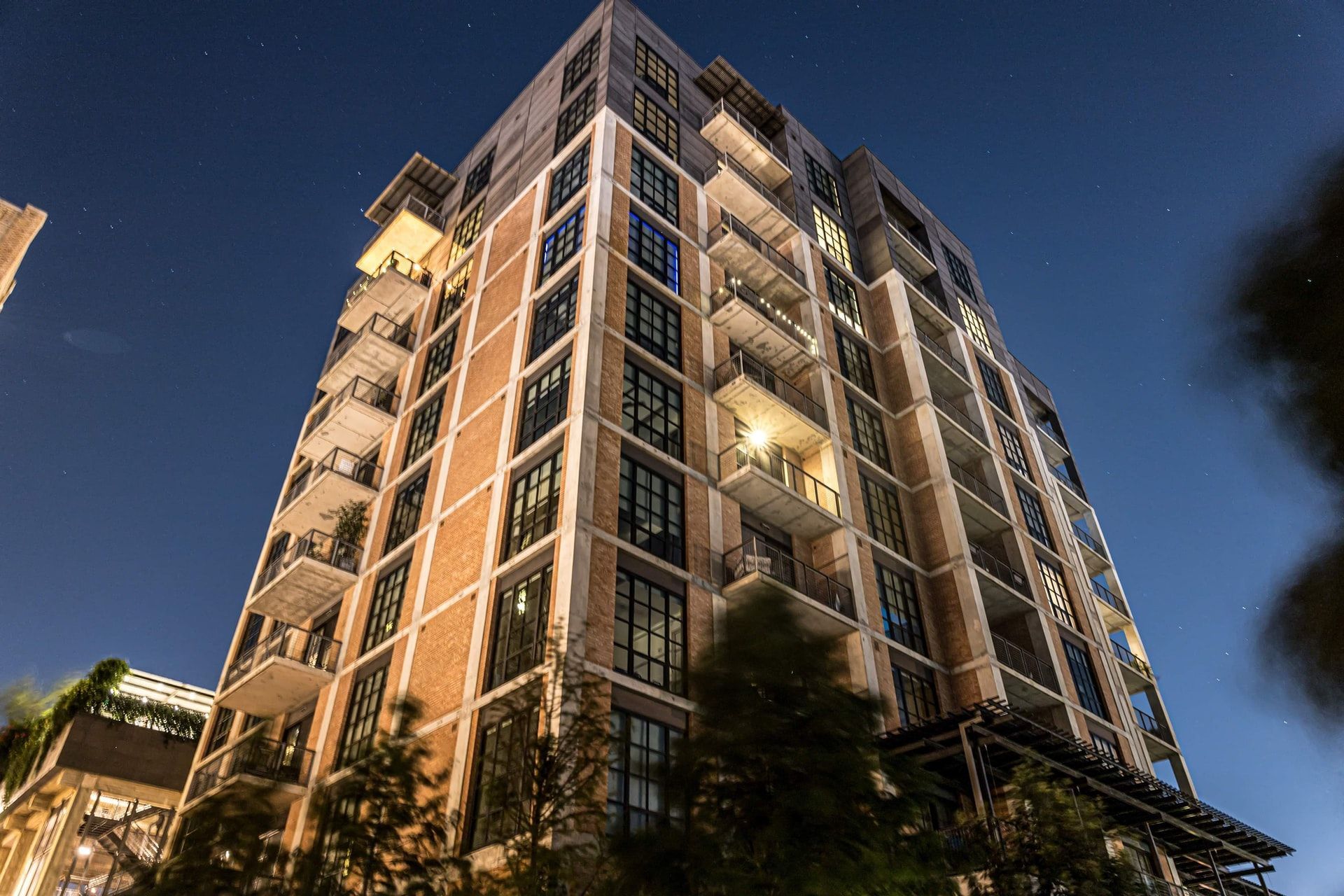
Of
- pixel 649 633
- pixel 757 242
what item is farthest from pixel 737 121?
pixel 649 633

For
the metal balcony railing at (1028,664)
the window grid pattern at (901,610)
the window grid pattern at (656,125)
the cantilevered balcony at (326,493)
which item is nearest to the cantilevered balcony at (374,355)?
the cantilevered balcony at (326,493)

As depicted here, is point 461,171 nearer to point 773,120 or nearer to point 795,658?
point 773,120

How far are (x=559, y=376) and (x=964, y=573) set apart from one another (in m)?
12.8

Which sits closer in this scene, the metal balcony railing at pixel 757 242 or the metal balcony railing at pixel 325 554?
the metal balcony railing at pixel 325 554

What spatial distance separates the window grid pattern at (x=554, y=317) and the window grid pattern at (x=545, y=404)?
3.51ft

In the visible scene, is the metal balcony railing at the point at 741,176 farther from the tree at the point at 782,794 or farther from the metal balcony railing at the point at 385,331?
the tree at the point at 782,794

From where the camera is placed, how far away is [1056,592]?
1294 inches

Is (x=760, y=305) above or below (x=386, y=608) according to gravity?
above

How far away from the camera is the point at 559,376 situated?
2427 cm

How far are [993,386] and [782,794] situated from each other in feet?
102

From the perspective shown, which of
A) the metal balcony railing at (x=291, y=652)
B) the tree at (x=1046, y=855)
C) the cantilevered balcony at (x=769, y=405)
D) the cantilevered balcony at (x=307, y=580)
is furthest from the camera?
the cantilevered balcony at (x=307, y=580)

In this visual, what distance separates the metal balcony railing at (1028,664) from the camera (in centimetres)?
2794

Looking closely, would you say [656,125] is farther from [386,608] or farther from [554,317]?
[386,608]

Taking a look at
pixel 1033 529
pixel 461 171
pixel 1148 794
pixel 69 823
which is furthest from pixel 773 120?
pixel 69 823
